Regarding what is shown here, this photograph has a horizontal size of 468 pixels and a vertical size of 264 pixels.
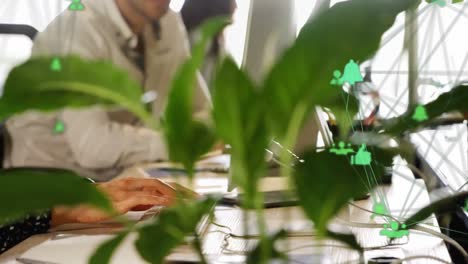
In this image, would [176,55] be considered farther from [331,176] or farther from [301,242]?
[331,176]

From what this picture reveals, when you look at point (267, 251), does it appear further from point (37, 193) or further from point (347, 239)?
point (37, 193)

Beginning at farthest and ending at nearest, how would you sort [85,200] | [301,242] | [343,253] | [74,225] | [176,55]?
1. [176,55]
2. [74,225]
3. [301,242]
4. [343,253]
5. [85,200]

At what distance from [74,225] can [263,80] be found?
0.85 m

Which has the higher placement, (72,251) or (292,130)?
(292,130)

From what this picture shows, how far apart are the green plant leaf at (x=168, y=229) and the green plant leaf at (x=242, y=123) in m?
0.04

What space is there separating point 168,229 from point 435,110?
0.98 ft

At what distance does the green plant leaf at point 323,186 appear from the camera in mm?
514

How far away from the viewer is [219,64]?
514 mm

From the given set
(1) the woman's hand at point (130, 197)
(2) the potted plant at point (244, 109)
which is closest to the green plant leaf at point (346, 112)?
(2) the potted plant at point (244, 109)

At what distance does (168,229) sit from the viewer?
53 cm

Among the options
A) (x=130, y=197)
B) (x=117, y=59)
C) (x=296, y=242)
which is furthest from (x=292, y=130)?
(x=117, y=59)

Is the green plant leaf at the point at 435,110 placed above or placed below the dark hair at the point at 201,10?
below

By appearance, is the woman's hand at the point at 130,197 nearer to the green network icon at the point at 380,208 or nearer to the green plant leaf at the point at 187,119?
the green network icon at the point at 380,208

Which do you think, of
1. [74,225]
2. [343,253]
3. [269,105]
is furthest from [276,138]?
[74,225]
